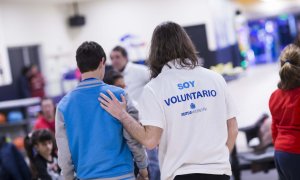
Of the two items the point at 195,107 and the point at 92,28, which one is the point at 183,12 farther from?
the point at 195,107

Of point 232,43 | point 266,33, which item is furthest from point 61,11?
point 266,33

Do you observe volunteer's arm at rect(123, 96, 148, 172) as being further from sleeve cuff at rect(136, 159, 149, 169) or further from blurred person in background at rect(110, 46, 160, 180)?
blurred person in background at rect(110, 46, 160, 180)

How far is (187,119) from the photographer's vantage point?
94.4 inches

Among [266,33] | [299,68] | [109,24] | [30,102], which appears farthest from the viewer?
[266,33]

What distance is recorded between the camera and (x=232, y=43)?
13977 mm

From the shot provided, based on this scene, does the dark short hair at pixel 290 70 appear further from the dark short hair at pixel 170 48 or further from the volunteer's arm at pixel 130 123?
the volunteer's arm at pixel 130 123

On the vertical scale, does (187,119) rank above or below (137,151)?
above

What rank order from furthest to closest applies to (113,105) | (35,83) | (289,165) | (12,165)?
(35,83), (12,165), (289,165), (113,105)

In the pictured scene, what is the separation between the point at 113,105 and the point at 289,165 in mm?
1351

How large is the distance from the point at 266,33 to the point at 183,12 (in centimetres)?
1774

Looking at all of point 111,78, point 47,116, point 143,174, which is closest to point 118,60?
point 47,116

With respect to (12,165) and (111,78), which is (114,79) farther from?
(12,165)

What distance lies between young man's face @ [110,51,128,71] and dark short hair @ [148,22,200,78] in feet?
9.28

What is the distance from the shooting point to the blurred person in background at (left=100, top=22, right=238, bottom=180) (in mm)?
2396
